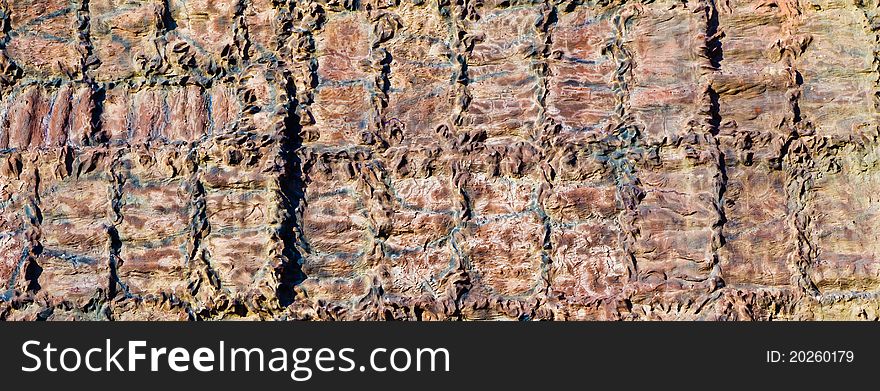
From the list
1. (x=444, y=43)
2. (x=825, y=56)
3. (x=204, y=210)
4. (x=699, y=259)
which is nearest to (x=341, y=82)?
(x=444, y=43)

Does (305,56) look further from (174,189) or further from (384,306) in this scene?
(384,306)

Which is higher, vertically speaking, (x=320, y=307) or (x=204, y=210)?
(x=204, y=210)

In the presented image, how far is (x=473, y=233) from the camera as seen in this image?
A: 3.92m

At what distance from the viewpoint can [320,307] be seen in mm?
3879

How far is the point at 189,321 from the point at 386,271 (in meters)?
0.76

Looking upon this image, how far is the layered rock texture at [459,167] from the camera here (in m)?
3.86

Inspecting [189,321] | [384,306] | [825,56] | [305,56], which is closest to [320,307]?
[384,306]

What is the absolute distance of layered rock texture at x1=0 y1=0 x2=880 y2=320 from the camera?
12.6ft

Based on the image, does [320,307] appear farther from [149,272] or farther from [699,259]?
[699,259]

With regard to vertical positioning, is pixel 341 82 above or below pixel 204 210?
above

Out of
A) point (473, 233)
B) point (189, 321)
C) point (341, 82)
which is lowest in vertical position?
point (189, 321)

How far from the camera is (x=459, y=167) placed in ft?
13.0

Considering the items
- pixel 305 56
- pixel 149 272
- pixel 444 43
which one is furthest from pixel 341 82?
pixel 149 272

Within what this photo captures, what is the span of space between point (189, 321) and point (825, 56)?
261 cm
